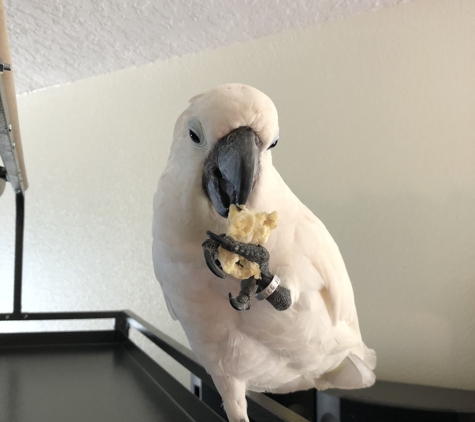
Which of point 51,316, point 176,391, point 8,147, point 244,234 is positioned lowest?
point 176,391

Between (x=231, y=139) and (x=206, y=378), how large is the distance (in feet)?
2.09

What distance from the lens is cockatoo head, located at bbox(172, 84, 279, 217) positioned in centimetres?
55

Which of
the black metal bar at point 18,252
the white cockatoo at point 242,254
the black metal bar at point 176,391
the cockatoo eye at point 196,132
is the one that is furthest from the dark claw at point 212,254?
the black metal bar at point 18,252

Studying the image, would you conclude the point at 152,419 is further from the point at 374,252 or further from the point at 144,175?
the point at 144,175

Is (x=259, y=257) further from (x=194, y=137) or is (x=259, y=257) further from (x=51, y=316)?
(x=51, y=316)

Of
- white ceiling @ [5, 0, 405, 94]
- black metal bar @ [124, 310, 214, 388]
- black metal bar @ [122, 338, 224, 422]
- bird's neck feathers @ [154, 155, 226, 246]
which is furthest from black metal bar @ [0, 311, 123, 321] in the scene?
white ceiling @ [5, 0, 405, 94]

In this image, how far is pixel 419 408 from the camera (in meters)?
0.99

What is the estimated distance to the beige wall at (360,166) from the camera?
1.33m

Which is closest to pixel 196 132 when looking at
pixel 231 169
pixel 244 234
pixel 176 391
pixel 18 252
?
pixel 231 169

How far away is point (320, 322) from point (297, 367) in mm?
169

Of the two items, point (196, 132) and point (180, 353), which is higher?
point (196, 132)

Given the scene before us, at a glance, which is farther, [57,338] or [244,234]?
[57,338]

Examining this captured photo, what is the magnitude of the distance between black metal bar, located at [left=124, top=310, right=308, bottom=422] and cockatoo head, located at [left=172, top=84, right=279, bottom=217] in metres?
0.36

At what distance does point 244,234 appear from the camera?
51 cm
